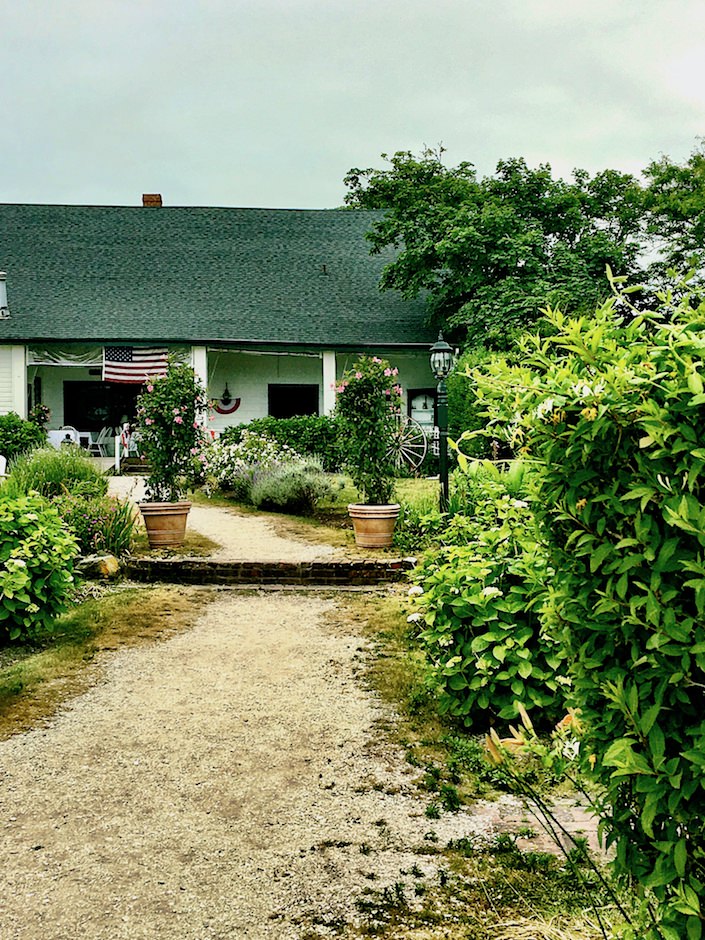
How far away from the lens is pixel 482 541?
457 centimetres

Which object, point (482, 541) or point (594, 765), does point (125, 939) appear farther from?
point (482, 541)

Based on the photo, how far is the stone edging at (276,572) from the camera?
8.70m

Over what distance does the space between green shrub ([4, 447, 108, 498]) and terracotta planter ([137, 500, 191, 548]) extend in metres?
1.05

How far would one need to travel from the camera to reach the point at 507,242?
58.4ft

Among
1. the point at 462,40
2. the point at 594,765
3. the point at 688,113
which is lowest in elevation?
the point at 594,765

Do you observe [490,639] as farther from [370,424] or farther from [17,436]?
[17,436]

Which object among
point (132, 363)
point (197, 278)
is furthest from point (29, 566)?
point (197, 278)

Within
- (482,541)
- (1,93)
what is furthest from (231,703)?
(1,93)

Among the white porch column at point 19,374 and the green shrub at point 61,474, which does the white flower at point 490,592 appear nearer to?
the green shrub at point 61,474

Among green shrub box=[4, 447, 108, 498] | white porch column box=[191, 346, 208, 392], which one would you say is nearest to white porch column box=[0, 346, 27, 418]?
white porch column box=[191, 346, 208, 392]

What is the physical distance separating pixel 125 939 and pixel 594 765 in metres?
1.63

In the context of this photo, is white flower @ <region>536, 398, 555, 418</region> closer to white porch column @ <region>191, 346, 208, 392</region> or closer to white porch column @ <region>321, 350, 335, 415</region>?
white porch column @ <region>321, 350, 335, 415</region>

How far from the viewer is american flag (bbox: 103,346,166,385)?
63.8 feet

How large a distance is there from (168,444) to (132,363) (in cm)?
1055
